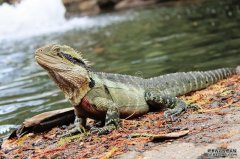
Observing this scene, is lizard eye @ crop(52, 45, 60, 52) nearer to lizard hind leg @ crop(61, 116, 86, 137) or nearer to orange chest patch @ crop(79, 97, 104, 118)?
orange chest patch @ crop(79, 97, 104, 118)

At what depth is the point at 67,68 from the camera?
5.25 meters

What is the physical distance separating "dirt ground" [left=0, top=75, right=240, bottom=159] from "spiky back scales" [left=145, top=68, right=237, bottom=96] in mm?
389

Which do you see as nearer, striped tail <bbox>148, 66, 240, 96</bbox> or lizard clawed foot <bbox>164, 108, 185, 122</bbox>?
lizard clawed foot <bbox>164, 108, 185, 122</bbox>

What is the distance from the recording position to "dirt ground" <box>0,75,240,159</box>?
12.6 ft

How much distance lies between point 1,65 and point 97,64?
3.82 metres

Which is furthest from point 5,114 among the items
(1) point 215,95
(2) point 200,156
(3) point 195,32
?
(3) point 195,32

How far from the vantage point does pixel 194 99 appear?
6113 mm

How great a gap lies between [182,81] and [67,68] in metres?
2.11

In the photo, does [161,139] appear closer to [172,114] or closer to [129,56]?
[172,114]

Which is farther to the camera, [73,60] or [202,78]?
[202,78]

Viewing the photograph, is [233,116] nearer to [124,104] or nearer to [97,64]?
[124,104]

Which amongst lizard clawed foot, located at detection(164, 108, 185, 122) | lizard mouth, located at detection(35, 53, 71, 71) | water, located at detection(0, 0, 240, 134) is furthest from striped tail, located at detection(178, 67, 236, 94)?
lizard mouth, located at detection(35, 53, 71, 71)

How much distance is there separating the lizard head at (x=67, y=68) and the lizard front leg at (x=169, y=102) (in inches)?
34.8

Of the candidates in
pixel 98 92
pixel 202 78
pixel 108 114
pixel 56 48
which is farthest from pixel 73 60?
pixel 202 78
